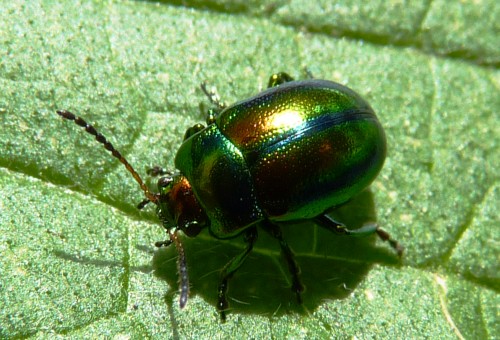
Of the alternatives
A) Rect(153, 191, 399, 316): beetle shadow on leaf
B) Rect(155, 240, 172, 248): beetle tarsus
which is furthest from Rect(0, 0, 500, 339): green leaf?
Rect(155, 240, 172, 248): beetle tarsus

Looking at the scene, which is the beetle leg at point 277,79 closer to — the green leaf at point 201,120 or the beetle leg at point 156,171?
the green leaf at point 201,120

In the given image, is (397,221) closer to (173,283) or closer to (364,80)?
(364,80)

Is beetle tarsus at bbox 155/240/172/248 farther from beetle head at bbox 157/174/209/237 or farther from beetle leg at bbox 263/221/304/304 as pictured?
beetle leg at bbox 263/221/304/304

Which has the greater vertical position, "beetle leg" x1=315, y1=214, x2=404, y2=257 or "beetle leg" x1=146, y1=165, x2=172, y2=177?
"beetle leg" x1=146, y1=165, x2=172, y2=177

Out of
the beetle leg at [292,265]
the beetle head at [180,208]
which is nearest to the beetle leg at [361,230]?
the beetle leg at [292,265]

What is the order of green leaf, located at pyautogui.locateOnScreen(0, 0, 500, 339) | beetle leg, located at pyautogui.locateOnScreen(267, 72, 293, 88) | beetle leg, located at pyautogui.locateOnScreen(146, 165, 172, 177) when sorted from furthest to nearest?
1. beetle leg, located at pyautogui.locateOnScreen(267, 72, 293, 88)
2. beetle leg, located at pyautogui.locateOnScreen(146, 165, 172, 177)
3. green leaf, located at pyautogui.locateOnScreen(0, 0, 500, 339)

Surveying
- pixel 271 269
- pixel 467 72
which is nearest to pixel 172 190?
pixel 271 269
